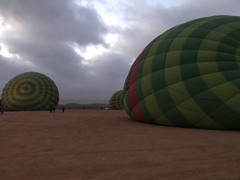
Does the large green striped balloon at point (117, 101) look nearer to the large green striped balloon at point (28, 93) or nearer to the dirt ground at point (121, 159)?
the large green striped balloon at point (28, 93)

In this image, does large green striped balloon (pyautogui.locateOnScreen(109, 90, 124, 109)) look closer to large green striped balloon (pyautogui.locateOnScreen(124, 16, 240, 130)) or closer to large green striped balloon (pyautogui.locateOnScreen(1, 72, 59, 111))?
large green striped balloon (pyautogui.locateOnScreen(1, 72, 59, 111))

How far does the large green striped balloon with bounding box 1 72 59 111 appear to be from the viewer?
880 inches

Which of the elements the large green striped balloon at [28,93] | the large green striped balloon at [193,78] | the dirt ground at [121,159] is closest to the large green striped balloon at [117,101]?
the large green striped balloon at [28,93]

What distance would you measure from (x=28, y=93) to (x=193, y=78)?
21.5 metres

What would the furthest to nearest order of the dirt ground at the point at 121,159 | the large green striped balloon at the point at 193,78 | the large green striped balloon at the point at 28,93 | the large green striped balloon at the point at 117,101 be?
the large green striped balloon at the point at 117,101, the large green striped balloon at the point at 28,93, the large green striped balloon at the point at 193,78, the dirt ground at the point at 121,159

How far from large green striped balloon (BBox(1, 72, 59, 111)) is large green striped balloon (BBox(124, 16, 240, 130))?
17.4m

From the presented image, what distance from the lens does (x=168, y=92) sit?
7.69 metres

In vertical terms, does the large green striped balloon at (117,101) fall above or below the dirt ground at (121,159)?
above

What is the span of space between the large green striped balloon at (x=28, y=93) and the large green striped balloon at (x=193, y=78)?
1745 centimetres

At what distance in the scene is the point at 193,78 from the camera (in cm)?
741

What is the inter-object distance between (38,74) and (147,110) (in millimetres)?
21679

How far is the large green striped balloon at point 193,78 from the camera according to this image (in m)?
6.73

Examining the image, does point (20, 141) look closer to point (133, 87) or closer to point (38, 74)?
point (133, 87)

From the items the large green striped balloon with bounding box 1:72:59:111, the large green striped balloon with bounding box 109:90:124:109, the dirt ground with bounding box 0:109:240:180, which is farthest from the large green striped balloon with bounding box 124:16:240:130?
the large green striped balloon with bounding box 109:90:124:109
